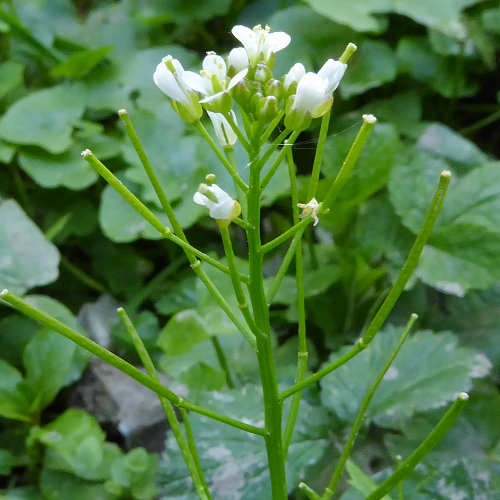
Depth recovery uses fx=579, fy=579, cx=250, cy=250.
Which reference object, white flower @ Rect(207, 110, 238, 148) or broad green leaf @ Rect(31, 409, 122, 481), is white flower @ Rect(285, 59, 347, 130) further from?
broad green leaf @ Rect(31, 409, 122, 481)

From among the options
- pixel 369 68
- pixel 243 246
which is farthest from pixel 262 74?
pixel 369 68

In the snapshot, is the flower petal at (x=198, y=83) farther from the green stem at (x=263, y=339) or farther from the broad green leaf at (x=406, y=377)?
the broad green leaf at (x=406, y=377)

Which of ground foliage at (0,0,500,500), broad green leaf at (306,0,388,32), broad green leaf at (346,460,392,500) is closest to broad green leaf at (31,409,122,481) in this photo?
ground foliage at (0,0,500,500)

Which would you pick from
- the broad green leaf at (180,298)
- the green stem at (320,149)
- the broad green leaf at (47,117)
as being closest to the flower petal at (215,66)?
the green stem at (320,149)

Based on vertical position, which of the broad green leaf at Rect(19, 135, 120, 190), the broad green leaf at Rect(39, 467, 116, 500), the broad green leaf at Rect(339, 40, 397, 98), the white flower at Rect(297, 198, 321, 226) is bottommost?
the broad green leaf at Rect(39, 467, 116, 500)

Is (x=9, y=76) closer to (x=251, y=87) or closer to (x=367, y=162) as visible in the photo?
(x=367, y=162)

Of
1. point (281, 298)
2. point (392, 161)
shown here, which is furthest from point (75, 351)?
point (392, 161)

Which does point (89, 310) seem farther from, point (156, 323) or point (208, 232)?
point (208, 232)
